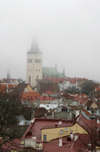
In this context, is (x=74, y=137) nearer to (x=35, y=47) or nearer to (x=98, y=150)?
(x=98, y=150)

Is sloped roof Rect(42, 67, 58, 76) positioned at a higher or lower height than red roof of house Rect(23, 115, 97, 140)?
higher

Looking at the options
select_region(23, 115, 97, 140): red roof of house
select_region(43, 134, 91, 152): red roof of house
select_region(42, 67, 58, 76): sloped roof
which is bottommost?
select_region(43, 134, 91, 152): red roof of house

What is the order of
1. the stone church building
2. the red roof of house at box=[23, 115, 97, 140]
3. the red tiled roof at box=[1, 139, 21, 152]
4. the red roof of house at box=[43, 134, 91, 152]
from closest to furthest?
the red tiled roof at box=[1, 139, 21, 152] < the red roof of house at box=[43, 134, 91, 152] < the red roof of house at box=[23, 115, 97, 140] < the stone church building

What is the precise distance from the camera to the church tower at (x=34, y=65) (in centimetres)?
11150

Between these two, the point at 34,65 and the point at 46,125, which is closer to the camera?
the point at 46,125

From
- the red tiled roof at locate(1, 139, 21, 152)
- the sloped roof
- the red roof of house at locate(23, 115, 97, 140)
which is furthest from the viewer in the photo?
the sloped roof

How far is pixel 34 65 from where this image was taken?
367ft

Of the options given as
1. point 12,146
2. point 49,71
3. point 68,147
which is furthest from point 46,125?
point 49,71

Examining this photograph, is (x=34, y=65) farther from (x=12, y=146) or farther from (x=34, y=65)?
(x=12, y=146)

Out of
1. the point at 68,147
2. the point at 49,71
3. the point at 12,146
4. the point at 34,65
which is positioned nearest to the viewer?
the point at 68,147

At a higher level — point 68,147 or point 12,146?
point 68,147

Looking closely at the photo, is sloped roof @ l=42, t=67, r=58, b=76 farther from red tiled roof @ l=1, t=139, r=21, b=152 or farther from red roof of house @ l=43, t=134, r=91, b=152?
red roof of house @ l=43, t=134, r=91, b=152

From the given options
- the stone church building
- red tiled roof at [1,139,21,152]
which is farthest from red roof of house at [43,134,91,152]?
the stone church building

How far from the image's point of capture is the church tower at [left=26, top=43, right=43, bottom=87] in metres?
112
